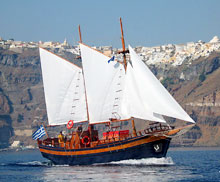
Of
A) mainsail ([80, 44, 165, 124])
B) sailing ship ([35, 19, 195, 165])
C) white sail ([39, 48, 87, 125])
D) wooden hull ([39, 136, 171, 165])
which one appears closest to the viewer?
sailing ship ([35, 19, 195, 165])

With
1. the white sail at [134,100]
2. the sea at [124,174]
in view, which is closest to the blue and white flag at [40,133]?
the sea at [124,174]

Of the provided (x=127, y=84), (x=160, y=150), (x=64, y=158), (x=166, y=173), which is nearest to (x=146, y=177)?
(x=166, y=173)

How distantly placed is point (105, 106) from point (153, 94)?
1019 cm

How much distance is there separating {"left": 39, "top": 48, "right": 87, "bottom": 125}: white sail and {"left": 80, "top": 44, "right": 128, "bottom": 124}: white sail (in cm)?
405

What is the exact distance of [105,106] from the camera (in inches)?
3093

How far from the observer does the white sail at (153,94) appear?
226ft

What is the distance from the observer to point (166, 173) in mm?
63438

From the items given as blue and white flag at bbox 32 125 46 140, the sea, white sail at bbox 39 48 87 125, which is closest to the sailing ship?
white sail at bbox 39 48 87 125

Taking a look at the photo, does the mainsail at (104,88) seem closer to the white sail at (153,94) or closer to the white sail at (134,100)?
the white sail at (134,100)

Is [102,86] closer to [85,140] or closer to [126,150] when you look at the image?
[85,140]

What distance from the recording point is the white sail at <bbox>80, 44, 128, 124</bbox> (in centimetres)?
7819

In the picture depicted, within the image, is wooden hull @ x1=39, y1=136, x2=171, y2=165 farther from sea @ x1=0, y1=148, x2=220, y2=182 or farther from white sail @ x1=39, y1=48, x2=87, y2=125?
white sail @ x1=39, y1=48, x2=87, y2=125

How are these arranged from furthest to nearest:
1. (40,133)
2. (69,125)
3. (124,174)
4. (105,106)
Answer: (40,133) → (69,125) → (105,106) → (124,174)

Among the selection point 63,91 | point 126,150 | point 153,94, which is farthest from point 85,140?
point 153,94
